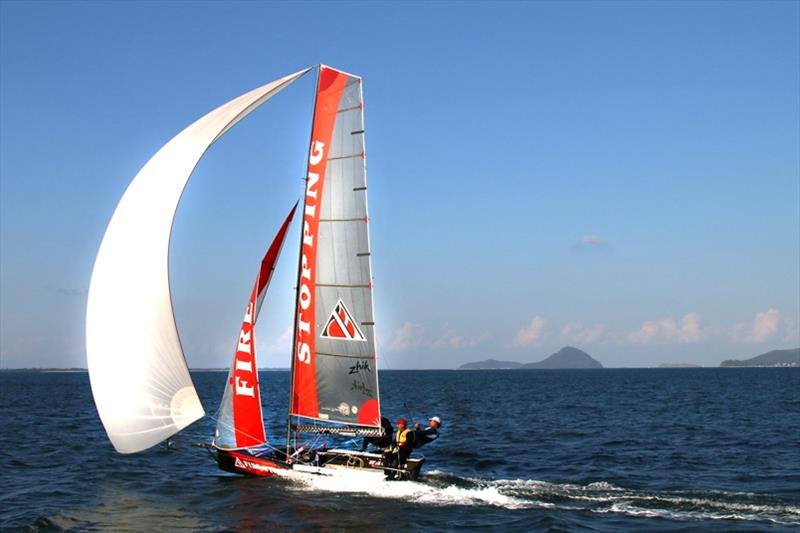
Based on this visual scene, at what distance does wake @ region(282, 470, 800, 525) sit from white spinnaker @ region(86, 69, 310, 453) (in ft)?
14.3

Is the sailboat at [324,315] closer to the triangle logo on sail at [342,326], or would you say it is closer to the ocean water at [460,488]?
the triangle logo on sail at [342,326]

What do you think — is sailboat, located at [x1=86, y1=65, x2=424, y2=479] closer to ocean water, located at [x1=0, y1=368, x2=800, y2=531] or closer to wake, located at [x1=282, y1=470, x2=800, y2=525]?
wake, located at [x1=282, y1=470, x2=800, y2=525]

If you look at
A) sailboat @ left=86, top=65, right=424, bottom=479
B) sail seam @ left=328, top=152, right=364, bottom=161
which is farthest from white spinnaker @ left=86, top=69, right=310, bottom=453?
sail seam @ left=328, top=152, right=364, bottom=161

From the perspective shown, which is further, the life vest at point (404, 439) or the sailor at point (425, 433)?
the sailor at point (425, 433)

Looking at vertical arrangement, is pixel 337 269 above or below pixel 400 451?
above

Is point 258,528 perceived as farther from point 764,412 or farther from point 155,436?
point 764,412

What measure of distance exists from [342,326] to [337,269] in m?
1.48

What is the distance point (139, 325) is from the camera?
56.7ft

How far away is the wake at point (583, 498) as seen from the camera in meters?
17.9

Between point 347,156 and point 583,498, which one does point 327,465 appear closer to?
point 583,498

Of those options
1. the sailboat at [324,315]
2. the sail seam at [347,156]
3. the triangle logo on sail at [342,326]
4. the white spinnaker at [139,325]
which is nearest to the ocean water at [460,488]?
the sailboat at [324,315]

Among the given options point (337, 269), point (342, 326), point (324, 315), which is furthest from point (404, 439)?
point (337, 269)

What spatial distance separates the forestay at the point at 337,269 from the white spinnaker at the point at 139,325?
354 centimetres

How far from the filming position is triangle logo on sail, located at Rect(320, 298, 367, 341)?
20.1m
